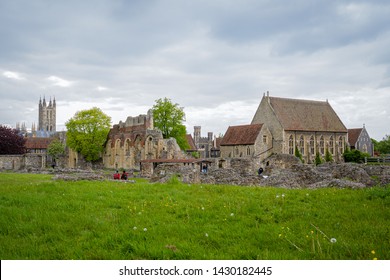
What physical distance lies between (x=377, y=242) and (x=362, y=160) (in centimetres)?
6191

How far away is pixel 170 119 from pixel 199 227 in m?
59.8

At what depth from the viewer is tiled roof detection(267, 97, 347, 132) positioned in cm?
6488

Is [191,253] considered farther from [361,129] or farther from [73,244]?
[361,129]

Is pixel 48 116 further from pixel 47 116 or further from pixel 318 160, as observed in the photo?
pixel 318 160

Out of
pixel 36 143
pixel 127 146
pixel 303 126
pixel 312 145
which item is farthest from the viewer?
pixel 36 143

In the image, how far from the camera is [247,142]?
58.3 meters

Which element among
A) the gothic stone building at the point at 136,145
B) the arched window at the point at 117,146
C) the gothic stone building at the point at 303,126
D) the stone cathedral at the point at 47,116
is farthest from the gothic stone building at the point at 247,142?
the stone cathedral at the point at 47,116

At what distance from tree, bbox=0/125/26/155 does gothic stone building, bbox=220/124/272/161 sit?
42.1 meters

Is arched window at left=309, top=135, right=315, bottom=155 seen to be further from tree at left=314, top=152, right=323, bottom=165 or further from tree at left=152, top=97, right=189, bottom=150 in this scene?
tree at left=152, top=97, right=189, bottom=150

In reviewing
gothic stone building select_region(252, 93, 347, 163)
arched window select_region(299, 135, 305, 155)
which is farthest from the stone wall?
arched window select_region(299, 135, 305, 155)

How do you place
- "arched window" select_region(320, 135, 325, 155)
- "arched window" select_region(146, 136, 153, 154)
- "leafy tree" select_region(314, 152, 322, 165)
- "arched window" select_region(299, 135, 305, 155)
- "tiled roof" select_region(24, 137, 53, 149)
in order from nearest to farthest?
"arched window" select_region(146, 136, 153, 154) < "leafy tree" select_region(314, 152, 322, 165) < "arched window" select_region(299, 135, 305, 155) < "arched window" select_region(320, 135, 325, 155) < "tiled roof" select_region(24, 137, 53, 149)

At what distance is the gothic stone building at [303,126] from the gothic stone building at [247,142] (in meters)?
3.04

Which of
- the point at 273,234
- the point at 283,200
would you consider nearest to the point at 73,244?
the point at 273,234

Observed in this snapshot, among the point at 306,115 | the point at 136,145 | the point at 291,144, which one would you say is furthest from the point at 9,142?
the point at 306,115
